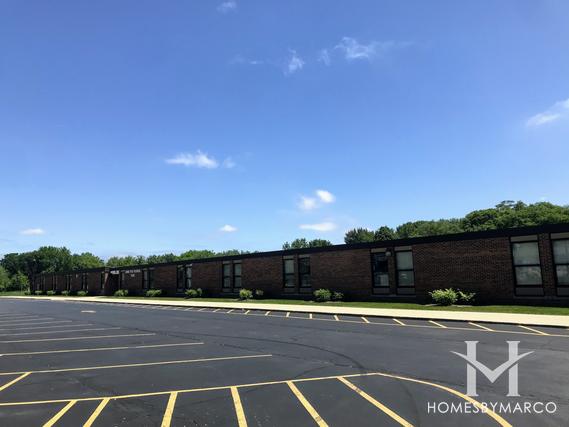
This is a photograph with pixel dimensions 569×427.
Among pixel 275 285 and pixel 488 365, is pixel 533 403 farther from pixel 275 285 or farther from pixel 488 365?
pixel 275 285

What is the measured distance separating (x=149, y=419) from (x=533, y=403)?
6766mm

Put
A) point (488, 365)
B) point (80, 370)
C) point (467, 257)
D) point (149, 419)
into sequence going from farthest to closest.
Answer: point (467, 257) → point (80, 370) → point (488, 365) → point (149, 419)

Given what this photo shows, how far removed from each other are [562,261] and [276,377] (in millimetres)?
19733

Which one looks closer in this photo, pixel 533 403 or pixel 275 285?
pixel 533 403

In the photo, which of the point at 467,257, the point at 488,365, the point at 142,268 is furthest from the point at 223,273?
the point at 488,365

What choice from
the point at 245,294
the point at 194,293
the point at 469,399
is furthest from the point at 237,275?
the point at 469,399

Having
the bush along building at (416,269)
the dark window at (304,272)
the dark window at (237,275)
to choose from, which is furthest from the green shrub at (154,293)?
the dark window at (304,272)

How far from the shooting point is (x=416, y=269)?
91.6ft

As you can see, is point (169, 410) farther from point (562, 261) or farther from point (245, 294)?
point (245, 294)

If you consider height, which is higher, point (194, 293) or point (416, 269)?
point (416, 269)

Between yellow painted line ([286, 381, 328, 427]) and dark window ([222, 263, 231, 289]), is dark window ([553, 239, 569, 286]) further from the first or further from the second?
dark window ([222, 263, 231, 289])

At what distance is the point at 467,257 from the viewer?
25.7 m

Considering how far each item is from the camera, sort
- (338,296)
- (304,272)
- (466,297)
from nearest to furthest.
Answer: (466,297), (338,296), (304,272)

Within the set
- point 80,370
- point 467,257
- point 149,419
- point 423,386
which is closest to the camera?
point 149,419
